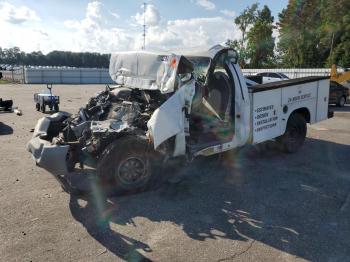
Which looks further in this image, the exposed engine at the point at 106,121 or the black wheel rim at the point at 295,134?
the black wheel rim at the point at 295,134

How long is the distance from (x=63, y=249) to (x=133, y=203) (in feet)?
4.68

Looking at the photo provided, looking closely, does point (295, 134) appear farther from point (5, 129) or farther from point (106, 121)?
point (5, 129)

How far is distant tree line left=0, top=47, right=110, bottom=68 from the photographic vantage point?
4657 inches

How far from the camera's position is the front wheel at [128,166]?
17.4ft

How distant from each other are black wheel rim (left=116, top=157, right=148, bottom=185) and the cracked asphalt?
254mm

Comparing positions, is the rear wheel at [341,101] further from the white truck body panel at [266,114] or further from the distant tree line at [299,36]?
the distant tree line at [299,36]

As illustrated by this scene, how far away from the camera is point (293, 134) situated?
8.23 metres

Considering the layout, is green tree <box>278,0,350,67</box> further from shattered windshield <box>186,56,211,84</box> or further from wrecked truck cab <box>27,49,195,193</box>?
wrecked truck cab <box>27,49,195,193</box>

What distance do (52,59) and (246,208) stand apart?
12771 centimetres

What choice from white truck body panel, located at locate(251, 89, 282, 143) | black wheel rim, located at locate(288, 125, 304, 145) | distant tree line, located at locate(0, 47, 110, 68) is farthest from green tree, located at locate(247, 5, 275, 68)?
distant tree line, located at locate(0, 47, 110, 68)

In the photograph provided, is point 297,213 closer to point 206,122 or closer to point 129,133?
point 206,122

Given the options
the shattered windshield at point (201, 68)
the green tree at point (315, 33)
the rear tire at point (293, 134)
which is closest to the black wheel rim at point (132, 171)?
the shattered windshield at point (201, 68)

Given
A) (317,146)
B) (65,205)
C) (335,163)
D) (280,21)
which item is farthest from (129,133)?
(280,21)

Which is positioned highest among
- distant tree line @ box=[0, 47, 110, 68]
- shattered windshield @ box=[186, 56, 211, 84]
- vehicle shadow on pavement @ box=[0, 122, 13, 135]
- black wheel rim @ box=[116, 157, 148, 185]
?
distant tree line @ box=[0, 47, 110, 68]
